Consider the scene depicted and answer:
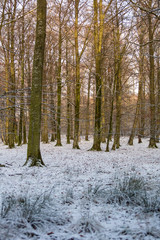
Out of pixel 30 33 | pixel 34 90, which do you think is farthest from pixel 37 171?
pixel 30 33

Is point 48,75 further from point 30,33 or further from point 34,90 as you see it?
point 34,90

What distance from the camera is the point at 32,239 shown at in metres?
2.36

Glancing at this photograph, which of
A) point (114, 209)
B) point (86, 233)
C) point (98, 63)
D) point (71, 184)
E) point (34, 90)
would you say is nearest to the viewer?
point (86, 233)

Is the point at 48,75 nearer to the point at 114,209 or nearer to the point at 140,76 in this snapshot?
the point at 140,76

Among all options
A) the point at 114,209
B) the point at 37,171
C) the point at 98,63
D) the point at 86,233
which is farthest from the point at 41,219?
the point at 98,63

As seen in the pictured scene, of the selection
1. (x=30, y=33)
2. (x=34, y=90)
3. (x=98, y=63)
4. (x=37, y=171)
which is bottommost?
(x=37, y=171)

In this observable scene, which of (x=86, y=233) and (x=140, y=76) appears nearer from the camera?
(x=86, y=233)

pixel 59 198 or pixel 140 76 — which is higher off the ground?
pixel 140 76

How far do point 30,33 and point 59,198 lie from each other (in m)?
19.5

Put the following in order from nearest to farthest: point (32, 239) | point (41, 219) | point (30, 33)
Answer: point (32, 239), point (41, 219), point (30, 33)

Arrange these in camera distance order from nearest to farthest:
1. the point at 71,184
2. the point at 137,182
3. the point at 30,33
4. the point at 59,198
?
the point at 59,198 < the point at 137,182 < the point at 71,184 < the point at 30,33

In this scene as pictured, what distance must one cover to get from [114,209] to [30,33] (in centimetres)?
2014

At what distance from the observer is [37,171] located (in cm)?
624

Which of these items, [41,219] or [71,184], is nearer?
[41,219]
